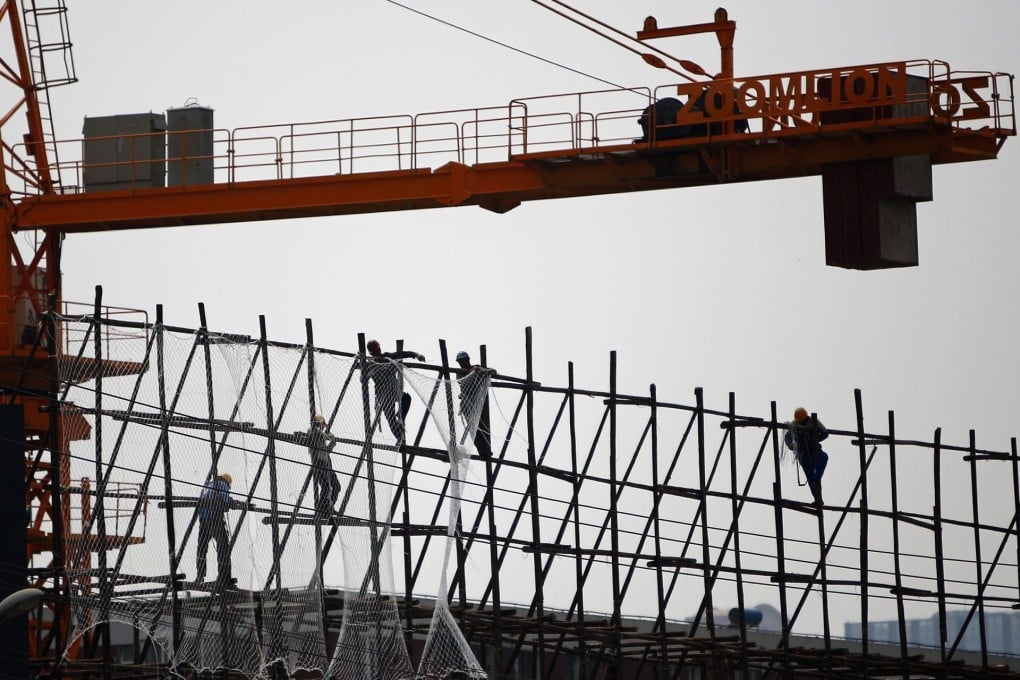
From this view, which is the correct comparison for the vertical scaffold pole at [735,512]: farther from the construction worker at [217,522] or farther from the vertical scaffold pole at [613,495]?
the construction worker at [217,522]

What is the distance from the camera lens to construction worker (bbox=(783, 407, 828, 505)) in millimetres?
36062

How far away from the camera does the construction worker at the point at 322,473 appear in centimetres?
2900

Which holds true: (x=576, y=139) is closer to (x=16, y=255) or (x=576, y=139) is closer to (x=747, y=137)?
(x=747, y=137)

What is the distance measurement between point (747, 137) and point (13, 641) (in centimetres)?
1701

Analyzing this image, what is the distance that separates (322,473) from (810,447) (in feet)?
37.4

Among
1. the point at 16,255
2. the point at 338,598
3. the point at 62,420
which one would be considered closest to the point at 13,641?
the point at 62,420

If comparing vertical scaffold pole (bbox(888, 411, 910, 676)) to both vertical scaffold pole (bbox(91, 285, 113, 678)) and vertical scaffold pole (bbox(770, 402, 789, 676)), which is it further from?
vertical scaffold pole (bbox(91, 285, 113, 678))

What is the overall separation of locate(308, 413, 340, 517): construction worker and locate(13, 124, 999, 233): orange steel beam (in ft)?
35.6

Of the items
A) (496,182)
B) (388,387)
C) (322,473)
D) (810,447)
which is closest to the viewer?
(322,473)

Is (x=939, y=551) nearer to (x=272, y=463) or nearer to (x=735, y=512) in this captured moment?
(x=735, y=512)

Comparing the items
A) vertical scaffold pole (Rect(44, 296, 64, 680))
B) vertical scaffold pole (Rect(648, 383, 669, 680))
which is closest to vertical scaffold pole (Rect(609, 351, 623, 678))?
vertical scaffold pole (Rect(648, 383, 669, 680))

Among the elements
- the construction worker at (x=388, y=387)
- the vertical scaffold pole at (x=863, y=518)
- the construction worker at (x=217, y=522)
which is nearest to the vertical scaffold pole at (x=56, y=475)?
the construction worker at (x=217, y=522)

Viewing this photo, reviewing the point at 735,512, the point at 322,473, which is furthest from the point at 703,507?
the point at 322,473

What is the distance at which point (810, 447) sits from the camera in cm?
3609
